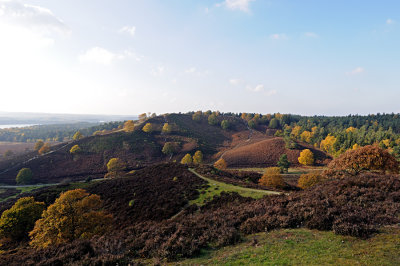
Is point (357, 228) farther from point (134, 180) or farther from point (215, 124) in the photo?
point (215, 124)

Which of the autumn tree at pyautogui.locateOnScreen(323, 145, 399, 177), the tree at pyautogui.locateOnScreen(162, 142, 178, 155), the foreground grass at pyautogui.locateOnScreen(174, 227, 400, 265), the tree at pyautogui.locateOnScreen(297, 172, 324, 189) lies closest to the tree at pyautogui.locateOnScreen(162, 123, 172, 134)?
the tree at pyautogui.locateOnScreen(162, 142, 178, 155)

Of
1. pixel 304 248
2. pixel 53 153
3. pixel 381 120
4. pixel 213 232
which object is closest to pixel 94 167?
pixel 53 153

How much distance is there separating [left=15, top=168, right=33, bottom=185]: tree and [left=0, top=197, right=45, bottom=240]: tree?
63478 millimetres

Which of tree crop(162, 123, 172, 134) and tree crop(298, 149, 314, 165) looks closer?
tree crop(298, 149, 314, 165)

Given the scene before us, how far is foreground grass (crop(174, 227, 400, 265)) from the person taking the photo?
9.41m

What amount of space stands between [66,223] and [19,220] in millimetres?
14615

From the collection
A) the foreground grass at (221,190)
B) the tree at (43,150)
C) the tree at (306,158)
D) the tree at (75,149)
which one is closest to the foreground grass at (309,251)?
the foreground grass at (221,190)

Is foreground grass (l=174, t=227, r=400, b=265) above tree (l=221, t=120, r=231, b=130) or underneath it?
underneath

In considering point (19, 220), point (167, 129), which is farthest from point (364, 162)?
point (167, 129)

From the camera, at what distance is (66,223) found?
2356cm

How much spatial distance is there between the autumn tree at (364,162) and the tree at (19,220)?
192 feet

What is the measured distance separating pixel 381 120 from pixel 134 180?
835 feet

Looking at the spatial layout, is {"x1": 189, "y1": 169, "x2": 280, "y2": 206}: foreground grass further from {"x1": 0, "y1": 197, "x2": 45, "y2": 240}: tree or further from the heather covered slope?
the heather covered slope

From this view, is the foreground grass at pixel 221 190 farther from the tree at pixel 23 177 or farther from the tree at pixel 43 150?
the tree at pixel 43 150
